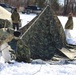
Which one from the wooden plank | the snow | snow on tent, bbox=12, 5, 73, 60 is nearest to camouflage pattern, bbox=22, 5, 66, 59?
snow on tent, bbox=12, 5, 73, 60

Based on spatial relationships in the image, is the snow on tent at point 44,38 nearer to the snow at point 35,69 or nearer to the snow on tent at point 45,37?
the snow on tent at point 45,37

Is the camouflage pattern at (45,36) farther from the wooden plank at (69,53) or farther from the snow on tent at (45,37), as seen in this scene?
the wooden plank at (69,53)

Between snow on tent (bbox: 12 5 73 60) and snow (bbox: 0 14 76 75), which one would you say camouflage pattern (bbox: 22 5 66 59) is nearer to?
snow on tent (bbox: 12 5 73 60)

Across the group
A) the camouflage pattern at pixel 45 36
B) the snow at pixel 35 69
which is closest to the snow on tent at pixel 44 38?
the camouflage pattern at pixel 45 36

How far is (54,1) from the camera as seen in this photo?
56.9 meters

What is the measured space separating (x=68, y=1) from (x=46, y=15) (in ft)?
160

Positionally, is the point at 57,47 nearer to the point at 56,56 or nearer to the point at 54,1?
the point at 56,56

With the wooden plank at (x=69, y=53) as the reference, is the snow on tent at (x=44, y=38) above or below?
above

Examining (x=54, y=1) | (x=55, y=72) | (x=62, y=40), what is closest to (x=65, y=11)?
(x=54, y=1)

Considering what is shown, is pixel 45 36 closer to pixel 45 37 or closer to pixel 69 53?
pixel 45 37

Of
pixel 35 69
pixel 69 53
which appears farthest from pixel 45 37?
pixel 35 69

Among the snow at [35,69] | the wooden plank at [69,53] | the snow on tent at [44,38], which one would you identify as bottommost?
the wooden plank at [69,53]

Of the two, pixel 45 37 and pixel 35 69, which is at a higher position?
pixel 45 37

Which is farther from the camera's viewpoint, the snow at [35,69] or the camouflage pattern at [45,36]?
the camouflage pattern at [45,36]
